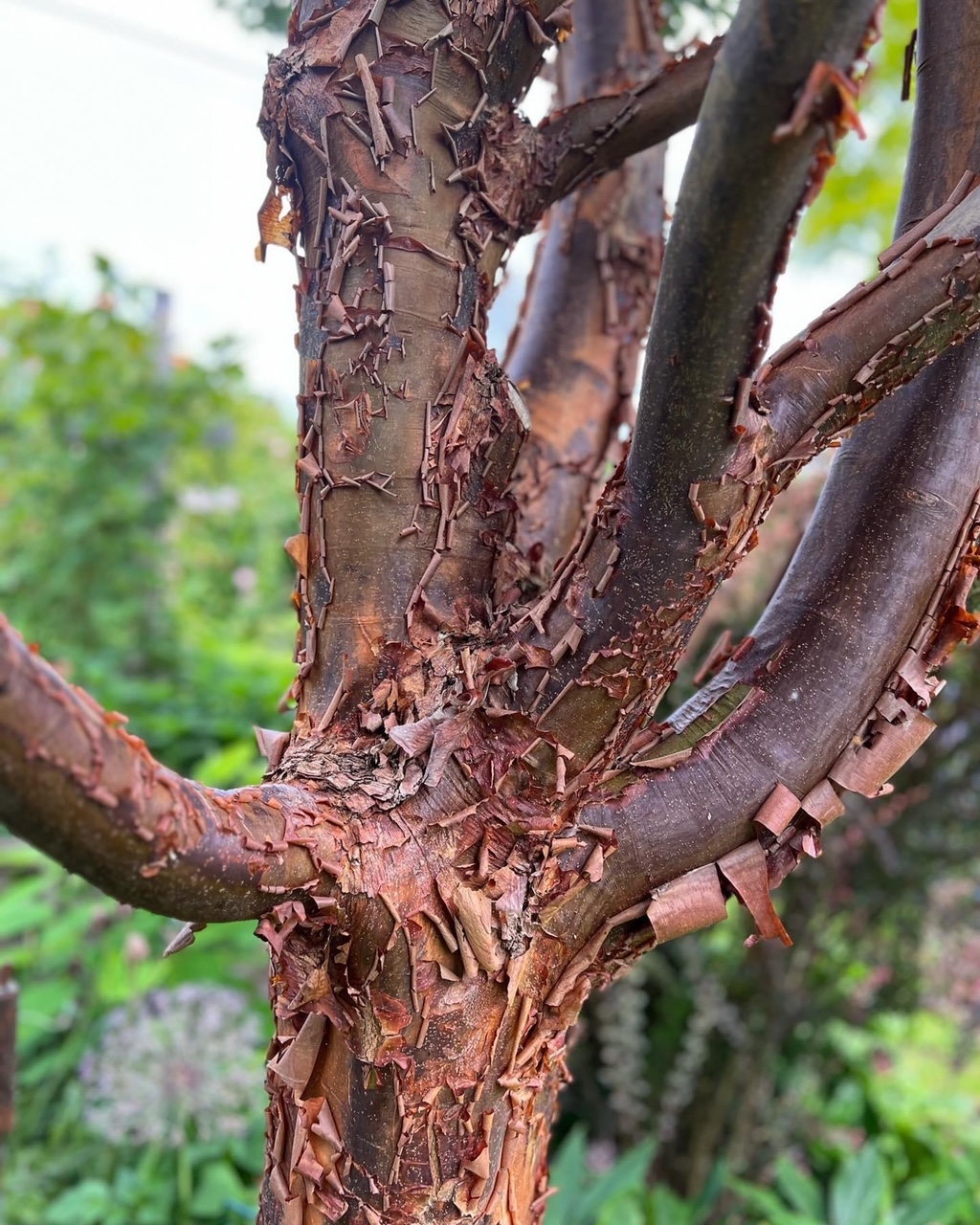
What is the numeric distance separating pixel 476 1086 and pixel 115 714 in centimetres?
43

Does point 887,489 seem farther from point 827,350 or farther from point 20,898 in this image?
point 20,898

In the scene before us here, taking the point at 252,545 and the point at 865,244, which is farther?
the point at 865,244

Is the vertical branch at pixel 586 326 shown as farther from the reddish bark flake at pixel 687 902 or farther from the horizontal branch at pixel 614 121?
the reddish bark flake at pixel 687 902

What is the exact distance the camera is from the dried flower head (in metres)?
1.91

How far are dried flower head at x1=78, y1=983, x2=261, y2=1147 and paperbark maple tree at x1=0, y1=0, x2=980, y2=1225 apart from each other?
127cm

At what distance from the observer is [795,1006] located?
222cm

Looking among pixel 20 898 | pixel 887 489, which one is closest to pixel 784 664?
pixel 887 489

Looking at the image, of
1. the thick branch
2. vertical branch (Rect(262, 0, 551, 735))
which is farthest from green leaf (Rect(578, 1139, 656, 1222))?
the thick branch

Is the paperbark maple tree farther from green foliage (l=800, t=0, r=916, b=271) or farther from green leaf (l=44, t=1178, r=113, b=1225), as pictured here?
green foliage (l=800, t=0, r=916, b=271)

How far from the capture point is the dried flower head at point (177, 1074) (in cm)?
191

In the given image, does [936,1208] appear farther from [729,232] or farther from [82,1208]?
[729,232]

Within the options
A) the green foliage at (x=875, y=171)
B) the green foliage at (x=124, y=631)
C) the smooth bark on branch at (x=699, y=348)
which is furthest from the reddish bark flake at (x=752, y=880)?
the green foliage at (x=875, y=171)

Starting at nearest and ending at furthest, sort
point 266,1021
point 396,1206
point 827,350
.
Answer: point 827,350 → point 396,1206 → point 266,1021

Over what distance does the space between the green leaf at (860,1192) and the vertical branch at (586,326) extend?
1598 millimetres
